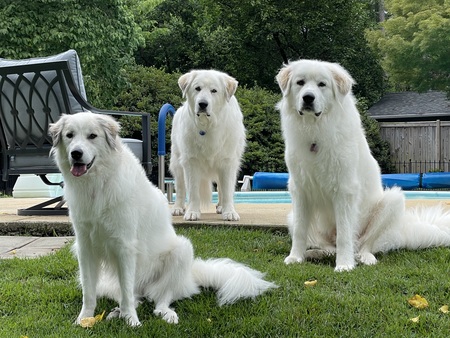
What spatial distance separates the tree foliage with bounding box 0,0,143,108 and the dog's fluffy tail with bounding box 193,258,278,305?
12.8m

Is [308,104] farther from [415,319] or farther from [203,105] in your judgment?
[415,319]

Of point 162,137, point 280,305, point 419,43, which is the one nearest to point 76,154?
point 280,305

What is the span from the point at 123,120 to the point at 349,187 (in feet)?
36.4

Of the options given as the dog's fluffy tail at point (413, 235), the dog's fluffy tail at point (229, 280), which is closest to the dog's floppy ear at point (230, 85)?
the dog's fluffy tail at point (413, 235)

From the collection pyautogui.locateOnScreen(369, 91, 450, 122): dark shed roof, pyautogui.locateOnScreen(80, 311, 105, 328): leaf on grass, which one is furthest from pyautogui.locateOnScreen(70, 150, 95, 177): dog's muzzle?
pyautogui.locateOnScreen(369, 91, 450, 122): dark shed roof

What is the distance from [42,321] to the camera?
2.99 meters

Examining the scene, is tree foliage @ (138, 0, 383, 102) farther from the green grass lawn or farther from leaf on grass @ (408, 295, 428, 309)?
leaf on grass @ (408, 295, 428, 309)

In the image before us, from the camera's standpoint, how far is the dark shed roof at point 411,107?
23000 millimetres

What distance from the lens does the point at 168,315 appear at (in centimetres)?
308

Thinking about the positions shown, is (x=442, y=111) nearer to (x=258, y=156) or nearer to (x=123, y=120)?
(x=258, y=156)

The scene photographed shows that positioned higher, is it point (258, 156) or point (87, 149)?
point (87, 149)

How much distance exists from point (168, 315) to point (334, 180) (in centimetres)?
173

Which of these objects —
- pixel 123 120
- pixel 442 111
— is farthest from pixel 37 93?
pixel 442 111

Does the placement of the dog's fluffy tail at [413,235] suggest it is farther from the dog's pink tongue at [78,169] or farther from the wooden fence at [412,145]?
the wooden fence at [412,145]
